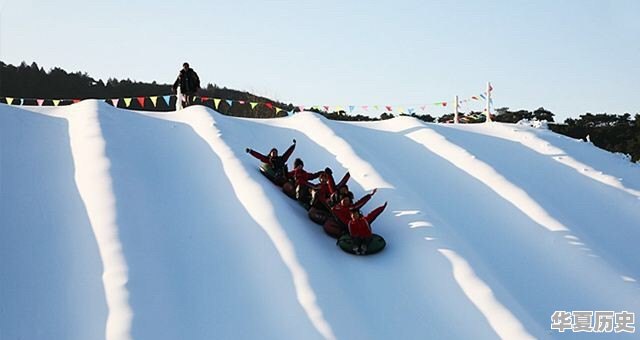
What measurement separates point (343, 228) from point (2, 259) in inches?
134

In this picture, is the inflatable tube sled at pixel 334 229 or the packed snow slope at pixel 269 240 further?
the inflatable tube sled at pixel 334 229

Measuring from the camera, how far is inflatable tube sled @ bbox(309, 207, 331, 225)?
23.1 ft

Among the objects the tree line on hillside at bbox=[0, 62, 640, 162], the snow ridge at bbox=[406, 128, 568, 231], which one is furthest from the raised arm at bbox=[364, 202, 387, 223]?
the tree line on hillside at bbox=[0, 62, 640, 162]

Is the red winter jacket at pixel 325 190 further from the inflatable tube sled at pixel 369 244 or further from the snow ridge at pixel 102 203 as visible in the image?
the snow ridge at pixel 102 203

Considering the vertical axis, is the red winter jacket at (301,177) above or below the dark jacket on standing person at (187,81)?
below

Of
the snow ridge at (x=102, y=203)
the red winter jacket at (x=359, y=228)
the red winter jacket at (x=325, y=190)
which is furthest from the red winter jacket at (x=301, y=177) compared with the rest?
the snow ridge at (x=102, y=203)

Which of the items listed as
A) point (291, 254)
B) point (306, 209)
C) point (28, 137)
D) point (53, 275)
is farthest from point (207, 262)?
point (28, 137)

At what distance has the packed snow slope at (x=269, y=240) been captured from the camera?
17.2 ft

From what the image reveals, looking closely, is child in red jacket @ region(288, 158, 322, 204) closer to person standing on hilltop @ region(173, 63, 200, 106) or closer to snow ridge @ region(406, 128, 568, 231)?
snow ridge @ region(406, 128, 568, 231)

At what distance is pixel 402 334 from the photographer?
5332mm

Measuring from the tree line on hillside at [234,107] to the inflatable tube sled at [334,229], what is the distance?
15.0 m

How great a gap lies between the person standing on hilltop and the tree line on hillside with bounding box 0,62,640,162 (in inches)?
361

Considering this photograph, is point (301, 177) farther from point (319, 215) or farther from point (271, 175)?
point (319, 215)

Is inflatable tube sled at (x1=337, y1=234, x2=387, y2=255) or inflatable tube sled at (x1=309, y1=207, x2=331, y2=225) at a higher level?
inflatable tube sled at (x1=309, y1=207, x2=331, y2=225)
